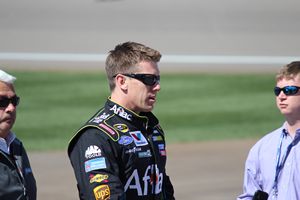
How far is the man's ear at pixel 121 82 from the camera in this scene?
15.2 feet

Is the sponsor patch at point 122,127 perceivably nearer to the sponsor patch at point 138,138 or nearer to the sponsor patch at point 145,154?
the sponsor patch at point 138,138

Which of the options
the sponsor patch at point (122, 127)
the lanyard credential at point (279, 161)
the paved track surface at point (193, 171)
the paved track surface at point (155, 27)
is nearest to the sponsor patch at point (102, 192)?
the sponsor patch at point (122, 127)

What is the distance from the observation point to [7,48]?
21922mm

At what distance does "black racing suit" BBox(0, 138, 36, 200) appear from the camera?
4.27 m

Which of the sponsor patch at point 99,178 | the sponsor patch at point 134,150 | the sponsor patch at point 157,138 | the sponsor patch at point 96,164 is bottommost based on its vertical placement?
the sponsor patch at point 99,178

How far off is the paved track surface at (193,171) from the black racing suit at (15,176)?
474 cm

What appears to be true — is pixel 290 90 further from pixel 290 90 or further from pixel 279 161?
pixel 279 161

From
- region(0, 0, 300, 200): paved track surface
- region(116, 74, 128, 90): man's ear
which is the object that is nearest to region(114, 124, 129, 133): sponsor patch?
region(116, 74, 128, 90): man's ear

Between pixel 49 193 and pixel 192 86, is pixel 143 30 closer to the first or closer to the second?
pixel 192 86

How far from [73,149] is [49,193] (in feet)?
16.9

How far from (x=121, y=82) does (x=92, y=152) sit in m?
0.51

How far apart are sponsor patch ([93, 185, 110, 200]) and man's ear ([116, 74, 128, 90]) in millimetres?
665

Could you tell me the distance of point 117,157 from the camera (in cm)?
446

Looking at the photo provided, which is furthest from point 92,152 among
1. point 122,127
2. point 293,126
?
point 293,126
